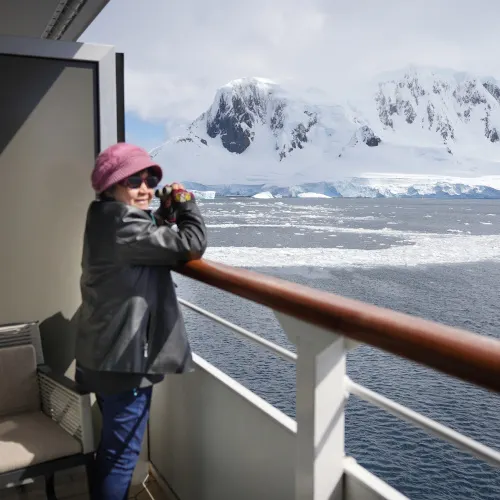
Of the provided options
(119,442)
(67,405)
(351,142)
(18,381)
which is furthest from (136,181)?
(351,142)

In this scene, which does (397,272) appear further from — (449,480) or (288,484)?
(288,484)

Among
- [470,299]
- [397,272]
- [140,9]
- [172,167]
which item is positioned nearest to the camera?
[470,299]

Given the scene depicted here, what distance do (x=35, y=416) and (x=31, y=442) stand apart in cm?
18

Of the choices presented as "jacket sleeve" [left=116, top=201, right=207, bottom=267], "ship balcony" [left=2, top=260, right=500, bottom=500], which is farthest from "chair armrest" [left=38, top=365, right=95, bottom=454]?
"jacket sleeve" [left=116, top=201, right=207, bottom=267]

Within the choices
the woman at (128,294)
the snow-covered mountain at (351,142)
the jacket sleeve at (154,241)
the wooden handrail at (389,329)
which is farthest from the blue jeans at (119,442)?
the snow-covered mountain at (351,142)

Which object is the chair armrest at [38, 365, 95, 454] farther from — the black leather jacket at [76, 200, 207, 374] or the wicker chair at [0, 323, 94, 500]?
the black leather jacket at [76, 200, 207, 374]

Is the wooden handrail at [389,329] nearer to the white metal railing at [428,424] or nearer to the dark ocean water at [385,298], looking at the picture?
the dark ocean water at [385,298]

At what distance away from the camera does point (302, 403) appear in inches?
35.3

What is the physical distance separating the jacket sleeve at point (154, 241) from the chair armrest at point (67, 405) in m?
0.49

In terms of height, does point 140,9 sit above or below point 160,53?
above

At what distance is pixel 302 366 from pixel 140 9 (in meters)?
64.6

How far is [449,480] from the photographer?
1444cm

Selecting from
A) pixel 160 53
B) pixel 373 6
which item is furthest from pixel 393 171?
pixel 160 53

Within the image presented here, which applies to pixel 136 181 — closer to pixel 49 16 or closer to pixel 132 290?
pixel 132 290
